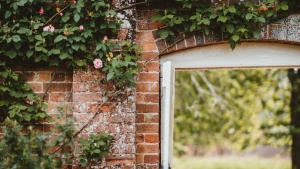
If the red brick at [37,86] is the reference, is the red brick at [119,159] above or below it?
below

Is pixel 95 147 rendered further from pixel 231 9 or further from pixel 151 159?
pixel 231 9

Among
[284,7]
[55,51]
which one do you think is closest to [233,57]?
[284,7]

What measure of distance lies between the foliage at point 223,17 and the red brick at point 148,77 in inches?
15.1

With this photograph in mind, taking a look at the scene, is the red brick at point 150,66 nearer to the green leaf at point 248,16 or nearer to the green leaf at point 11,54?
the green leaf at point 248,16

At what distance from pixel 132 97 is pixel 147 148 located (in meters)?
0.50

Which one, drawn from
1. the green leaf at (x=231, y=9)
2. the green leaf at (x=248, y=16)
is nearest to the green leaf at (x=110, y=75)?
the green leaf at (x=231, y=9)

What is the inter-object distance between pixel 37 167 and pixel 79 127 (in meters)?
0.75

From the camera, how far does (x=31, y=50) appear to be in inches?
156

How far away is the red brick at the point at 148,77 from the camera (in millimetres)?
4105

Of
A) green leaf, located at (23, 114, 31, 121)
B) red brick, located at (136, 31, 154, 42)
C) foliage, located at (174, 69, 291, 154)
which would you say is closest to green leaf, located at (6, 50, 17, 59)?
green leaf, located at (23, 114, 31, 121)

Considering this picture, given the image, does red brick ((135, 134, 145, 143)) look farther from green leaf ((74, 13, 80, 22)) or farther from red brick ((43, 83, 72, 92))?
green leaf ((74, 13, 80, 22))

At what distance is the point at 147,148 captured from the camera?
13.4 ft

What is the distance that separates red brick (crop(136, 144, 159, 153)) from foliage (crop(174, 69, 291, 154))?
13.5 ft

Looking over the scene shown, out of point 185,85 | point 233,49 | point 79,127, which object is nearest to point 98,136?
point 79,127
